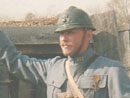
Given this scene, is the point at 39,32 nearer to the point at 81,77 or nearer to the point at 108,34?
the point at 108,34

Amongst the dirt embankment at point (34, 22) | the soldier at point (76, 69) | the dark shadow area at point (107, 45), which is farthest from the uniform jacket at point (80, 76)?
the dirt embankment at point (34, 22)

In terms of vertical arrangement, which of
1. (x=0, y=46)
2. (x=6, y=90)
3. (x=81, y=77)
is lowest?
(x=6, y=90)

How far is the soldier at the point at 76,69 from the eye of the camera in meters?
3.31

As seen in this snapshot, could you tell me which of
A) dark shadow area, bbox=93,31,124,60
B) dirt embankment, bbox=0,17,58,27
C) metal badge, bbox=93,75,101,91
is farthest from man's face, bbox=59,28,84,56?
dirt embankment, bbox=0,17,58,27

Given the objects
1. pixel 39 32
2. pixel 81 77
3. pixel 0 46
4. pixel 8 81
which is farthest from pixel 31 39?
pixel 81 77

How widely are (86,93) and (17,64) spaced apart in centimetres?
71

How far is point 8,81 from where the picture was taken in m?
5.05

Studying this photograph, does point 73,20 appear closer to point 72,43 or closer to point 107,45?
point 72,43

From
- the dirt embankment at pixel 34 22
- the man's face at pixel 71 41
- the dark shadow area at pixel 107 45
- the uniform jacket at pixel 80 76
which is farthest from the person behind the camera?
the dirt embankment at pixel 34 22

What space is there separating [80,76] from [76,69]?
0.26 feet

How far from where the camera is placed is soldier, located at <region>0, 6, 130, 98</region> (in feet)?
10.9

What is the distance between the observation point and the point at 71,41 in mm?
3373

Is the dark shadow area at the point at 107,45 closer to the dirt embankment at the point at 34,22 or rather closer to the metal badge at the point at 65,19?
the dirt embankment at the point at 34,22

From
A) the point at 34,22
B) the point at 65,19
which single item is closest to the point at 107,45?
Result: the point at 34,22
